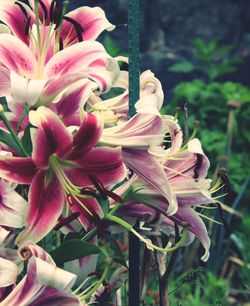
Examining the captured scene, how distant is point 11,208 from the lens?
Answer: 38.4 inches

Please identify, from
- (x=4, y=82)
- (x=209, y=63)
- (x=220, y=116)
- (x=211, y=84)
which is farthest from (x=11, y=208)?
(x=209, y=63)

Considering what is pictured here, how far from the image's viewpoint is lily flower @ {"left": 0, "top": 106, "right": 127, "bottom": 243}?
0.97m

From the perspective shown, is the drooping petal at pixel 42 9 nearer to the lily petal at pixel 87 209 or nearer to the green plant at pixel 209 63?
the lily petal at pixel 87 209

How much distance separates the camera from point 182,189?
1.07 meters

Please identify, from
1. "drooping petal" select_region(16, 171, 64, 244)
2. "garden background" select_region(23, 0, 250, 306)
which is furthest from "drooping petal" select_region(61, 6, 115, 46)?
"garden background" select_region(23, 0, 250, 306)

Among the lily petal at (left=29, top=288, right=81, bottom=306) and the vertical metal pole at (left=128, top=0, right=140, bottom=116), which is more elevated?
the vertical metal pole at (left=128, top=0, right=140, bottom=116)

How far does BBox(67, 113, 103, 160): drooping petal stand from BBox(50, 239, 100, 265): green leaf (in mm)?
104

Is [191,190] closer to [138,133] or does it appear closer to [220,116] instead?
[138,133]

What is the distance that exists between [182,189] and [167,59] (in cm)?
404

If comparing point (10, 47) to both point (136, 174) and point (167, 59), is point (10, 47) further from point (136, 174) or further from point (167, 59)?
point (167, 59)

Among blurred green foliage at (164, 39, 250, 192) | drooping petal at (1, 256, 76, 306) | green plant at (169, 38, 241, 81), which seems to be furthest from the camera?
green plant at (169, 38, 241, 81)

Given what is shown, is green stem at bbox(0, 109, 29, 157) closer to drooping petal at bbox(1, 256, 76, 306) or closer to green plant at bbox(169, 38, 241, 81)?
drooping petal at bbox(1, 256, 76, 306)

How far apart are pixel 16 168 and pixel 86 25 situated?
25cm

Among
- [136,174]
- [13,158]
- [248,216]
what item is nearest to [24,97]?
[13,158]
